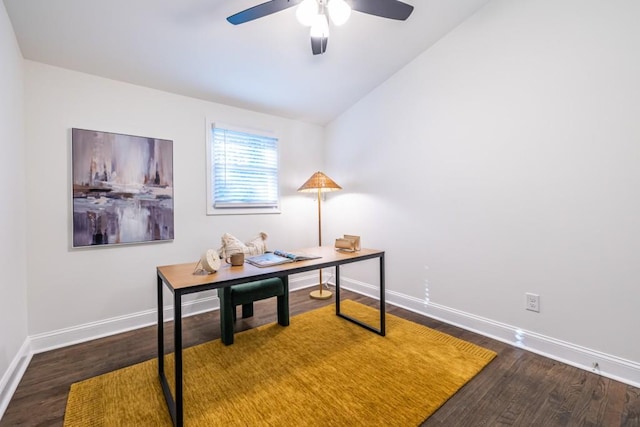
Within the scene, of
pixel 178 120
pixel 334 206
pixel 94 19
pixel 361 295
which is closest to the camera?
pixel 94 19

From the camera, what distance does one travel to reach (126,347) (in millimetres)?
2166

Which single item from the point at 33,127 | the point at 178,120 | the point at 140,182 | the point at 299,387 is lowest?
the point at 299,387

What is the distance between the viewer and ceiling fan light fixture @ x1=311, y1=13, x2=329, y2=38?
164 centimetres

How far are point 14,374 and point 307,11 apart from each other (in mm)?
2763

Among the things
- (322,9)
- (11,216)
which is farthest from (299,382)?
(322,9)

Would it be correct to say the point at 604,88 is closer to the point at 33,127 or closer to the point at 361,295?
the point at 361,295

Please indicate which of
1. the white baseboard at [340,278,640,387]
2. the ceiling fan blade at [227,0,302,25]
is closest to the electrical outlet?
the white baseboard at [340,278,640,387]

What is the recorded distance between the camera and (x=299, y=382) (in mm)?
1721

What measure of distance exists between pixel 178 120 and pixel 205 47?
79cm

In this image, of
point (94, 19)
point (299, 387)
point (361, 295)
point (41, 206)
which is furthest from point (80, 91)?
point (361, 295)

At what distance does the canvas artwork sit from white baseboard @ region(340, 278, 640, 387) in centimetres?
254

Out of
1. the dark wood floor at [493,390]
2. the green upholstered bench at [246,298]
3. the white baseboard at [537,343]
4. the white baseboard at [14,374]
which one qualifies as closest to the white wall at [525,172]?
the white baseboard at [537,343]

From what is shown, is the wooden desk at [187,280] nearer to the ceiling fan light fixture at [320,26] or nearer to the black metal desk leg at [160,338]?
the black metal desk leg at [160,338]

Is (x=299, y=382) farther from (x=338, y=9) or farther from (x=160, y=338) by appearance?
(x=338, y=9)
